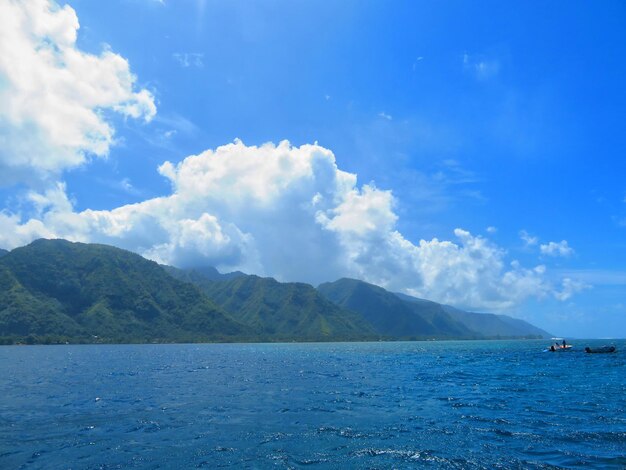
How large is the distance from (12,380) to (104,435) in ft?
190

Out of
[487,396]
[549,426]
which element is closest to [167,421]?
[549,426]

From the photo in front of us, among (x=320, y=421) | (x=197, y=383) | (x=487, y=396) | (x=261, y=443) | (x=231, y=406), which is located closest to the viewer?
(x=261, y=443)

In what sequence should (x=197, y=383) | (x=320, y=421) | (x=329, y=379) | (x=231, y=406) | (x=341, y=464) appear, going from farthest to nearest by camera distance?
(x=329, y=379)
(x=197, y=383)
(x=231, y=406)
(x=320, y=421)
(x=341, y=464)

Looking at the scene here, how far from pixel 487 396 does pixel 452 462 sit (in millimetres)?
30728

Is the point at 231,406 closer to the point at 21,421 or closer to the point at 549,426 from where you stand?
the point at 21,421

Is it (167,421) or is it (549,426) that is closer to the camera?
(549,426)

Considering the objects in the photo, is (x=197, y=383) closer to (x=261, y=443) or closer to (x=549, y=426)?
(x=261, y=443)

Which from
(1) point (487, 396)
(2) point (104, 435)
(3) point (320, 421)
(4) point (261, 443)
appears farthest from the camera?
(1) point (487, 396)

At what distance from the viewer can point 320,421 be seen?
130ft

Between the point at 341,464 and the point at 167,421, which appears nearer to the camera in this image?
the point at 341,464

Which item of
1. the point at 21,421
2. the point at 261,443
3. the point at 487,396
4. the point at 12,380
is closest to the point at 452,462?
Answer: the point at 261,443

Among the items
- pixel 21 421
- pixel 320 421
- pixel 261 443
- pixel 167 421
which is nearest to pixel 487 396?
pixel 320 421

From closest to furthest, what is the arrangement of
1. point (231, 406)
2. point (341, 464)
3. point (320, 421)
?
point (341, 464)
point (320, 421)
point (231, 406)

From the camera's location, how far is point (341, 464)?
2723 centimetres
